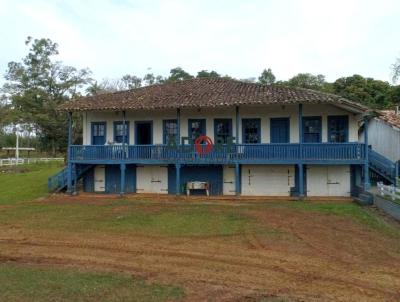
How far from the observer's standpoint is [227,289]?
7.82 m

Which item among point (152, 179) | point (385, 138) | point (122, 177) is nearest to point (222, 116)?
point (152, 179)

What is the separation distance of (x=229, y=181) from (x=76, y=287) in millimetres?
15387

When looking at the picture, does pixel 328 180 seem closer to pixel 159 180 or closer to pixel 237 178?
pixel 237 178

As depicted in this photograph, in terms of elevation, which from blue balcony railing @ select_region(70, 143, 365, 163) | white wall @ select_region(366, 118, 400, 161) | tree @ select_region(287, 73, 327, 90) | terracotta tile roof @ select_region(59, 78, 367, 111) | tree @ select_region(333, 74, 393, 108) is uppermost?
tree @ select_region(287, 73, 327, 90)

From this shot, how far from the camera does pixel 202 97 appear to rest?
2217 centimetres

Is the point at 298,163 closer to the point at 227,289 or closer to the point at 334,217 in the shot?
the point at 334,217

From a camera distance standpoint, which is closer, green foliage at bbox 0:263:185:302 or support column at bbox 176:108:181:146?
green foliage at bbox 0:263:185:302

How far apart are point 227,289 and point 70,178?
667 inches

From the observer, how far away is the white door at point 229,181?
894 inches

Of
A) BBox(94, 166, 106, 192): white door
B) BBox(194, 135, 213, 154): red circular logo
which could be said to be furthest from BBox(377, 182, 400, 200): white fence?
BBox(94, 166, 106, 192): white door

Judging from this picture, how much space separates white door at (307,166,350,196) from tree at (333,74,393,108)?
21033 millimetres

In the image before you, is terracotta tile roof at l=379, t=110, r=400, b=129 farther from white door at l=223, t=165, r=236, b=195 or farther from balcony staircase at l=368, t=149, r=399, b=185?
white door at l=223, t=165, r=236, b=195

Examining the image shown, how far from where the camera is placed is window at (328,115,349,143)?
71.2 feet

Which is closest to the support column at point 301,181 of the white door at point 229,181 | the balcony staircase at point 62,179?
the white door at point 229,181
